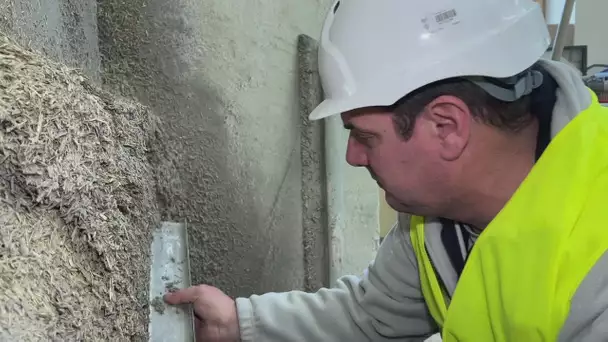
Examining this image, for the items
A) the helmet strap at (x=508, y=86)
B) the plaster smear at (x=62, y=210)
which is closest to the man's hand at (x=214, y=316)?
the plaster smear at (x=62, y=210)

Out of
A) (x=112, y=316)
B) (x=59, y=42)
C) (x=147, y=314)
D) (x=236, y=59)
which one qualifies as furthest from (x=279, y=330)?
(x=59, y=42)

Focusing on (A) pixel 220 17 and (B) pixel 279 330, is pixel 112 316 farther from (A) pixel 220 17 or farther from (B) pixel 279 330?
(A) pixel 220 17

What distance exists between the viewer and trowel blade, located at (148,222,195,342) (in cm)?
109

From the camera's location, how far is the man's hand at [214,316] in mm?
1188

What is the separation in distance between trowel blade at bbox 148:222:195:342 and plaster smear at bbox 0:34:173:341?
13 cm

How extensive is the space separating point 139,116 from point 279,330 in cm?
53

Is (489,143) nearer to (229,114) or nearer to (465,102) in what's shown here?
(465,102)

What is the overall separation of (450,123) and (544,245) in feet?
0.76

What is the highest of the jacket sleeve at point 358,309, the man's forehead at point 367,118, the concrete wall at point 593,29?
the concrete wall at point 593,29

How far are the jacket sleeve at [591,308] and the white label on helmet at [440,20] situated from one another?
405 millimetres

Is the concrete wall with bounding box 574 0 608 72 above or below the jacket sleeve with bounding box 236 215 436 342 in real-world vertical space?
above

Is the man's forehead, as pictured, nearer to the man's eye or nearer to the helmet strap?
the man's eye

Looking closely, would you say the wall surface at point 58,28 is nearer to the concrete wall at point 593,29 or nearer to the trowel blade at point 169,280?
the trowel blade at point 169,280

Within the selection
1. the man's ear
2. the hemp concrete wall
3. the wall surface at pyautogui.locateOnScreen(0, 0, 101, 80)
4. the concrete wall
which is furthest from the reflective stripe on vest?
the concrete wall
